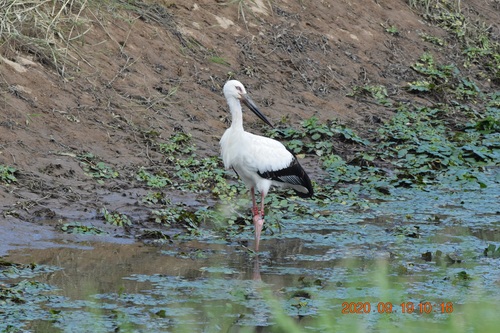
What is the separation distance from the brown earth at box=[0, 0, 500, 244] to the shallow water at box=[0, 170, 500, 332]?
45.5 inches

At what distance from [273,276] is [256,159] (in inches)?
57.3

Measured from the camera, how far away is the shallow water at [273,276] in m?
5.91

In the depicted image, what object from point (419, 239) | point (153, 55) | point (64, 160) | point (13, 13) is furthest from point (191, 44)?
point (419, 239)

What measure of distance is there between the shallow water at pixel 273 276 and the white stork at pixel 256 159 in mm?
439

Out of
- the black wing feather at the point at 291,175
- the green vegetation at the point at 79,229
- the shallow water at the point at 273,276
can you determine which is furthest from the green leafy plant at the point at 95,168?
the black wing feather at the point at 291,175

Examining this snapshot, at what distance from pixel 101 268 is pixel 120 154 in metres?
2.87

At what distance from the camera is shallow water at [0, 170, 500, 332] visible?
5.91 metres

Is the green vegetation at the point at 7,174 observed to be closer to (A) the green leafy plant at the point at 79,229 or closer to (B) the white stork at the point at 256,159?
(A) the green leafy plant at the point at 79,229

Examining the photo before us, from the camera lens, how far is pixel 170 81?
1150 cm
